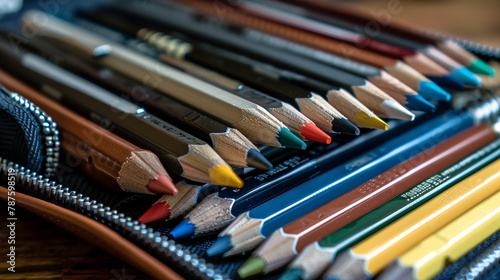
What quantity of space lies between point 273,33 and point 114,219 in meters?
0.33

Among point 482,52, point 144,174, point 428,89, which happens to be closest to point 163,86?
point 144,174

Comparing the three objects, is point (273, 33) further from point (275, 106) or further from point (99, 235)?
point (99, 235)

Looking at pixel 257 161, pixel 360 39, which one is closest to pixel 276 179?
pixel 257 161

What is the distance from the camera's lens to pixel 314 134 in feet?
1.29

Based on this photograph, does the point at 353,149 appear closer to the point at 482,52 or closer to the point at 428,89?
the point at 428,89

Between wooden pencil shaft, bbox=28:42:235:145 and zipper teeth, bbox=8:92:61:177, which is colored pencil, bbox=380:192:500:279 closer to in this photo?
wooden pencil shaft, bbox=28:42:235:145

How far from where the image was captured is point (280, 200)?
1.24 feet

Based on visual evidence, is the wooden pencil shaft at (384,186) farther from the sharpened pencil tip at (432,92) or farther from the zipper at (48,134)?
the zipper at (48,134)

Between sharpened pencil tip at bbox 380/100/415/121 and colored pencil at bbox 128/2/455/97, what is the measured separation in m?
0.06

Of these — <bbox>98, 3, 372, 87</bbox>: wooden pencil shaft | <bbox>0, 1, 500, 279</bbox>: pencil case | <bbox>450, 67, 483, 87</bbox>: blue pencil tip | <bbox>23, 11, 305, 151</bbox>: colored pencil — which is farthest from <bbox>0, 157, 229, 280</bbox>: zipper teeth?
<bbox>450, 67, 483, 87</bbox>: blue pencil tip

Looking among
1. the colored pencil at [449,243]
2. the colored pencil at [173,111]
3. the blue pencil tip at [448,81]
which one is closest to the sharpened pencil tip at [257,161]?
the colored pencil at [173,111]

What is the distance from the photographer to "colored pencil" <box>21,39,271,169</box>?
379 millimetres

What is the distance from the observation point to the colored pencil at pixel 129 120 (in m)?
0.37

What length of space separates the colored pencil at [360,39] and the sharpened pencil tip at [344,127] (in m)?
0.16
